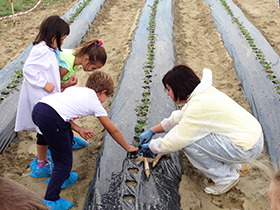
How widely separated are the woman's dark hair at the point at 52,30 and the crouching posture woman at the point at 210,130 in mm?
1131

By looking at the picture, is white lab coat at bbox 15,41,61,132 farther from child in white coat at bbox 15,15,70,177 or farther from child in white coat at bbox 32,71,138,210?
child in white coat at bbox 32,71,138,210

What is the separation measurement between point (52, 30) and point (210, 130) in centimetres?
175

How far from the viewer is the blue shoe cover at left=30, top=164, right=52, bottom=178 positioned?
2.81 meters

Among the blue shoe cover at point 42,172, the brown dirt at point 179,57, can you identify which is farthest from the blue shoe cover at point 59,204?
the blue shoe cover at point 42,172

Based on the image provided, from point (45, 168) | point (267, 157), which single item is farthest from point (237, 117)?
point (45, 168)

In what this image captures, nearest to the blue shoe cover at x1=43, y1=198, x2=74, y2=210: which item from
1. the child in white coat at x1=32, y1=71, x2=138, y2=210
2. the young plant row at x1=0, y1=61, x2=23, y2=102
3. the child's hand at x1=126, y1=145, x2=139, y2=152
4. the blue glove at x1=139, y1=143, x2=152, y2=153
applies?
the child in white coat at x1=32, y1=71, x2=138, y2=210

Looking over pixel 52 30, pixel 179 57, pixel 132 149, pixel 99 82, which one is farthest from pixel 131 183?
pixel 179 57

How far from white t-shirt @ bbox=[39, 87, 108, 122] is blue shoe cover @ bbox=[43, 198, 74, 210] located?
0.74 meters

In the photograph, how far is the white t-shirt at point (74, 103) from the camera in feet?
7.20

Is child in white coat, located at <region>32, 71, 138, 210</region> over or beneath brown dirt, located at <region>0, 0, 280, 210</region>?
over

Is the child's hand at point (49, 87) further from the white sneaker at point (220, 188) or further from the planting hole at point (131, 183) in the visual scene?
the white sneaker at point (220, 188)

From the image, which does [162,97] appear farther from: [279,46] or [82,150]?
[279,46]

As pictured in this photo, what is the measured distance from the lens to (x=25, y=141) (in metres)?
3.40

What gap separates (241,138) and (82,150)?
1.82 m
